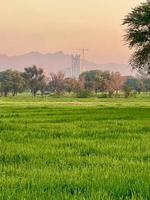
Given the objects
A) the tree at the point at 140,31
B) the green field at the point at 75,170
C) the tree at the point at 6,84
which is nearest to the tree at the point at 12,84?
the tree at the point at 6,84

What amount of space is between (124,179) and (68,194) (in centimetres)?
142

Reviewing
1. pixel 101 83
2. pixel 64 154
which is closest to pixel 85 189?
pixel 64 154

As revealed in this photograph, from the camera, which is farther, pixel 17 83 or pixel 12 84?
pixel 17 83

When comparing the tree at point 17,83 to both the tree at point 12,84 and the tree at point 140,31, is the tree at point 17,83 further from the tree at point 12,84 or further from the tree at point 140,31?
the tree at point 140,31

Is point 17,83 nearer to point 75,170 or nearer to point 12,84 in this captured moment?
point 12,84

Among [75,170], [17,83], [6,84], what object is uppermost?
[17,83]

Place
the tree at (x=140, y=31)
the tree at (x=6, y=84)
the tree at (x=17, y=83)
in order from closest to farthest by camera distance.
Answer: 1. the tree at (x=140, y=31)
2. the tree at (x=6, y=84)
3. the tree at (x=17, y=83)

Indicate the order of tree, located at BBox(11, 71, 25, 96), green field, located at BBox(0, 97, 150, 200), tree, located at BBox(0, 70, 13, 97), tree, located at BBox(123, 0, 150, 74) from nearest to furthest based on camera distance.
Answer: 1. green field, located at BBox(0, 97, 150, 200)
2. tree, located at BBox(123, 0, 150, 74)
3. tree, located at BBox(0, 70, 13, 97)
4. tree, located at BBox(11, 71, 25, 96)

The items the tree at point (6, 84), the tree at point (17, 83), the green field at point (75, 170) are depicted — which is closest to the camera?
the green field at point (75, 170)

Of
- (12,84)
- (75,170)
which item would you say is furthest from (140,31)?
(12,84)

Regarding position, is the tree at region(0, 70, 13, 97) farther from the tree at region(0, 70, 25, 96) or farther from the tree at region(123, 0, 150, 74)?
the tree at region(123, 0, 150, 74)

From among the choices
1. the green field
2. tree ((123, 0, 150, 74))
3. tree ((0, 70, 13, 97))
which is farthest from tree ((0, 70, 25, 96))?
the green field

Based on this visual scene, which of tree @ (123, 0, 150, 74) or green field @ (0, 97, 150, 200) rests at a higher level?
tree @ (123, 0, 150, 74)

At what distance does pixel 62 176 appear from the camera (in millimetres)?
9234
